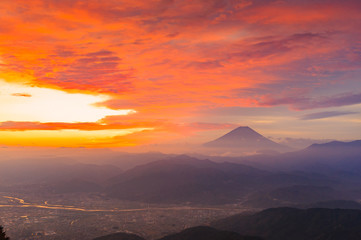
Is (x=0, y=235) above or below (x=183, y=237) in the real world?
above

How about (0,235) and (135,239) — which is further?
(135,239)

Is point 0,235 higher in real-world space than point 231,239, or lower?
higher

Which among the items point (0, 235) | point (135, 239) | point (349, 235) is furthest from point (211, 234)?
point (0, 235)

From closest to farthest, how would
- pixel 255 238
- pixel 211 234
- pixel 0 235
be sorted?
pixel 0 235, pixel 255 238, pixel 211 234

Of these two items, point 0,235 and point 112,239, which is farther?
point 112,239

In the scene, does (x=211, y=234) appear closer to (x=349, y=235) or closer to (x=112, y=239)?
(x=112, y=239)

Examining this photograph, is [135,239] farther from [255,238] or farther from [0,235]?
[0,235]

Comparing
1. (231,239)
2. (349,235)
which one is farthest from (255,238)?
(349,235)

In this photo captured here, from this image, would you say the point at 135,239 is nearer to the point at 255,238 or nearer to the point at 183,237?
the point at 183,237

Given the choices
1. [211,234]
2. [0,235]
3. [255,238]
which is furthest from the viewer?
[211,234]
